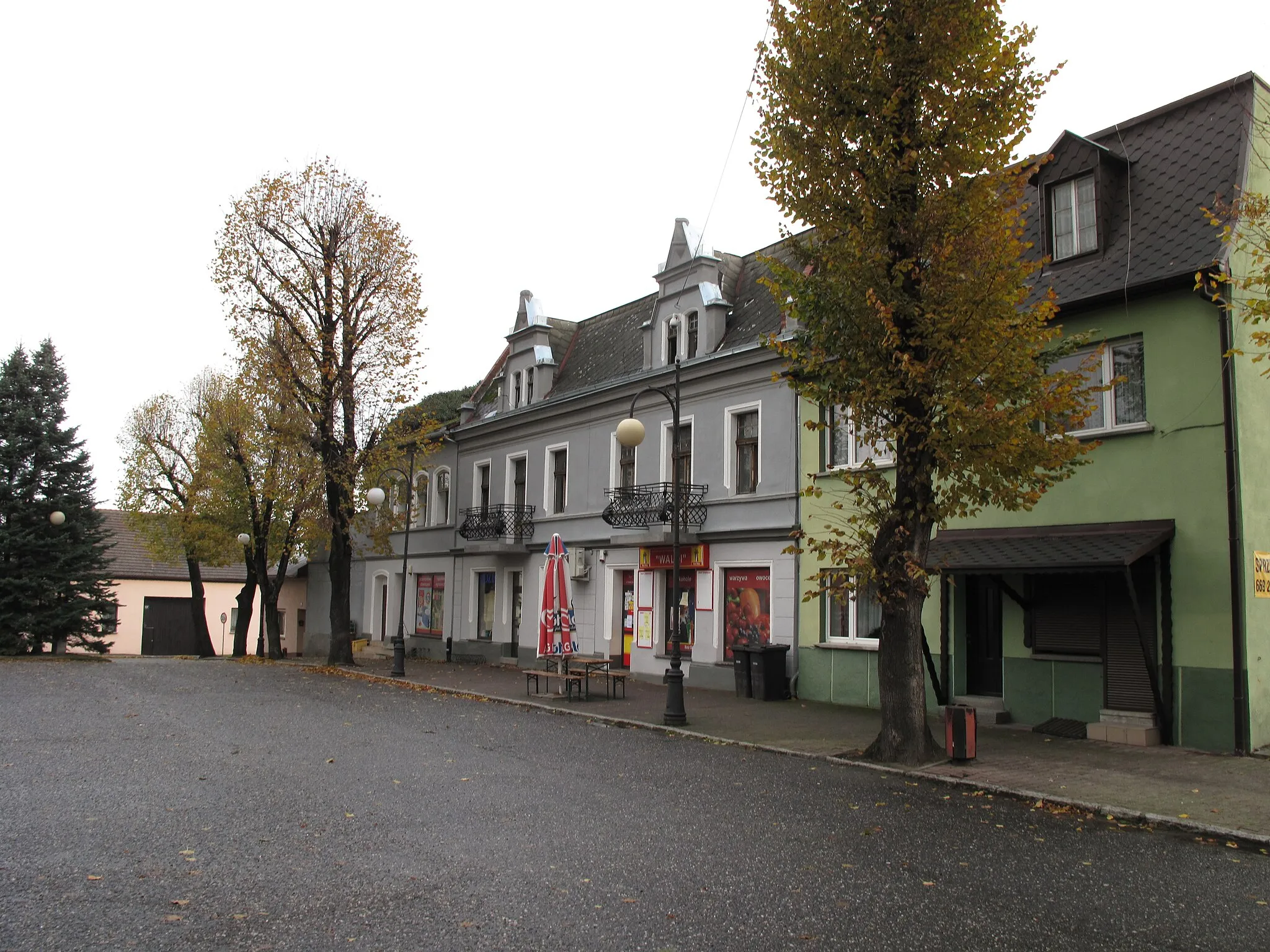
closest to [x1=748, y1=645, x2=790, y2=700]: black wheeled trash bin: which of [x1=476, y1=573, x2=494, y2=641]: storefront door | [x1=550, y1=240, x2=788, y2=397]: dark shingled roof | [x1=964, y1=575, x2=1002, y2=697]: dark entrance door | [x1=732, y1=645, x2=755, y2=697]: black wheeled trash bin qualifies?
[x1=732, y1=645, x2=755, y2=697]: black wheeled trash bin

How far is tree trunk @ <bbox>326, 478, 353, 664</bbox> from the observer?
2630 cm

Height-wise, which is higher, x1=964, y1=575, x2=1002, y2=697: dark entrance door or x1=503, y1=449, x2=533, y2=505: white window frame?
x1=503, y1=449, x2=533, y2=505: white window frame

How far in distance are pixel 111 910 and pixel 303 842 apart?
5.85 feet

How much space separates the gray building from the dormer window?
507 centimetres

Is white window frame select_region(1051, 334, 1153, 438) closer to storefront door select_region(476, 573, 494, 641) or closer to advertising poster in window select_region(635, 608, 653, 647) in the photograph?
advertising poster in window select_region(635, 608, 653, 647)

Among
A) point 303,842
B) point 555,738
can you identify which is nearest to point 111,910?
point 303,842

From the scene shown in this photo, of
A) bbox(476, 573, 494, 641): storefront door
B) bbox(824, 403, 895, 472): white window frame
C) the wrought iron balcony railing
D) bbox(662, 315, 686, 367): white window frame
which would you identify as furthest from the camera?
bbox(476, 573, 494, 641): storefront door

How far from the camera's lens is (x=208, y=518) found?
3381cm

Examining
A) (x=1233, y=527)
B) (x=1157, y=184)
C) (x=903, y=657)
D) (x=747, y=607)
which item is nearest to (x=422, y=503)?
(x=747, y=607)

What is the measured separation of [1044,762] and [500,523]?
18350 millimetres

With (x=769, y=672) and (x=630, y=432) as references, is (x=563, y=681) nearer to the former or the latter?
(x=769, y=672)

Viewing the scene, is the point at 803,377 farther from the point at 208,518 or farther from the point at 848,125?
the point at 208,518

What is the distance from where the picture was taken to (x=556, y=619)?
63.3ft

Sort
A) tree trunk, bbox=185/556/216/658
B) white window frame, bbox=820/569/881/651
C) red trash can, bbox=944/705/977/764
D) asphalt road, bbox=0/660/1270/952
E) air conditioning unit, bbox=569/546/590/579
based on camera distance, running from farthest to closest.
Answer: tree trunk, bbox=185/556/216/658, air conditioning unit, bbox=569/546/590/579, white window frame, bbox=820/569/881/651, red trash can, bbox=944/705/977/764, asphalt road, bbox=0/660/1270/952
